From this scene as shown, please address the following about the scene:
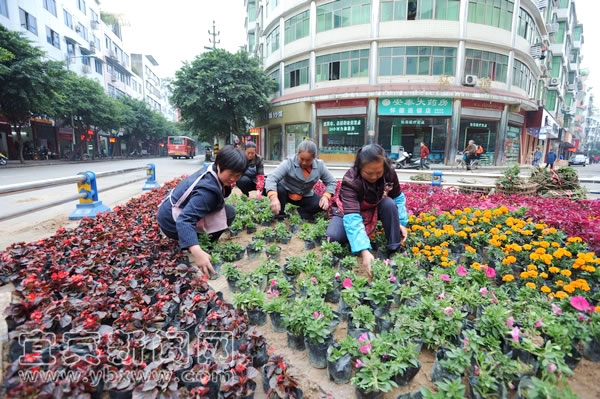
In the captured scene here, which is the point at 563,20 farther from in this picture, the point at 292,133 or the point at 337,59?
the point at 292,133

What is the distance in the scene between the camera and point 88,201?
191 inches

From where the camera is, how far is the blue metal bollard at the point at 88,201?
4746 mm

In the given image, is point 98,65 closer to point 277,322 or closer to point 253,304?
point 253,304

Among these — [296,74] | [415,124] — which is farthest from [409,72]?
[296,74]

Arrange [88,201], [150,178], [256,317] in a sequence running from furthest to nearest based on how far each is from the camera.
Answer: [150,178], [88,201], [256,317]

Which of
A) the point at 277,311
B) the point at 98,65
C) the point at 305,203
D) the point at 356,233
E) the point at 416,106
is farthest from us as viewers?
the point at 98,65

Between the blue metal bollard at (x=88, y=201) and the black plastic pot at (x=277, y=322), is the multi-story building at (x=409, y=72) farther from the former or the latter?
the black plastic pot at (x=277, y=322)

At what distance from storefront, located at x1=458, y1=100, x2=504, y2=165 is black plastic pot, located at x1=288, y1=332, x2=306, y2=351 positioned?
65.9ft

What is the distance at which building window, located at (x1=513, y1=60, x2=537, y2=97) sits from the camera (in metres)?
20.5

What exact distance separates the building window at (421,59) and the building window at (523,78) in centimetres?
537

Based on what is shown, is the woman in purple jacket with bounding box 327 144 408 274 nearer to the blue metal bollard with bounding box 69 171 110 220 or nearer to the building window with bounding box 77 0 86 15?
the blue metal bollard with bounding box 69 171 110 220

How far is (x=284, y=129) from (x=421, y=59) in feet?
33.3

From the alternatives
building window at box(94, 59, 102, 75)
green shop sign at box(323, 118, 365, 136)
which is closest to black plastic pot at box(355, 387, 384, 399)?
green shop sign at box(323, 118, 365, 136)

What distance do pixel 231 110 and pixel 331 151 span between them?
24.3 feet
